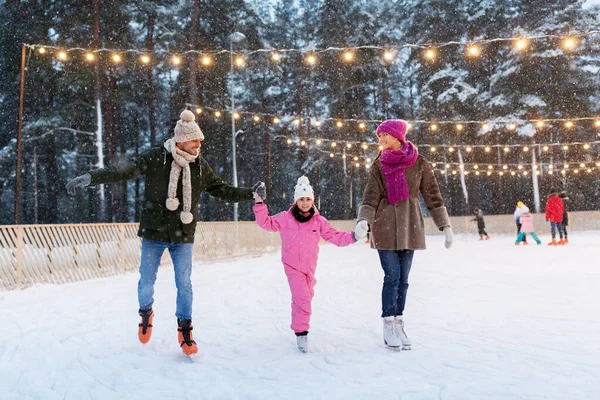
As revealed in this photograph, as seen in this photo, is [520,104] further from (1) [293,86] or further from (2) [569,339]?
(2) [569,339]

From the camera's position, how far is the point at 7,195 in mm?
36188

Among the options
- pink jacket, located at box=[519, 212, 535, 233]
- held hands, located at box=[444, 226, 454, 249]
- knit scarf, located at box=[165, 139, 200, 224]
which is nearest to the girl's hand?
knit scarf, located at box=[165, 139, 200, 224]

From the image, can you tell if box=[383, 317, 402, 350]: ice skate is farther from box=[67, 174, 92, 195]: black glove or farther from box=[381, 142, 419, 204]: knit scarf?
box=[67, 174, 92, 195]: black glove

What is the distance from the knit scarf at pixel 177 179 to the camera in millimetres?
3418

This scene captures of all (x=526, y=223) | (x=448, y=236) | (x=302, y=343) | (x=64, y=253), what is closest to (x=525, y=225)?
(x=526, y=223)

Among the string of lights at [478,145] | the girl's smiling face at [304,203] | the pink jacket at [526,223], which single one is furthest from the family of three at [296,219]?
the string of lights at [478,145]

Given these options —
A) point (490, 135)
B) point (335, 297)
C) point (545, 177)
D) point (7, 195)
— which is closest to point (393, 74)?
point (490, 135)

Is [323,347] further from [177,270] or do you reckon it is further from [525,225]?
[525,225]

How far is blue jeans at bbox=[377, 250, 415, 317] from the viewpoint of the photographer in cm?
348

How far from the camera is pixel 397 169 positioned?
3.56 metres

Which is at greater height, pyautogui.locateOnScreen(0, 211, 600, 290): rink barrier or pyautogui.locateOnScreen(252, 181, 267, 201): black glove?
pyautogui.locateOnScreen(252, 181, 267, 201): black glove

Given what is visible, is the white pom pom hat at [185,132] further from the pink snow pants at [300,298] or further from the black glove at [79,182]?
the pink snow pants at [300,298]

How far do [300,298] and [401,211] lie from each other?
3.14ft

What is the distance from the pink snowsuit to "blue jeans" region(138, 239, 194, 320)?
1.95 ft
